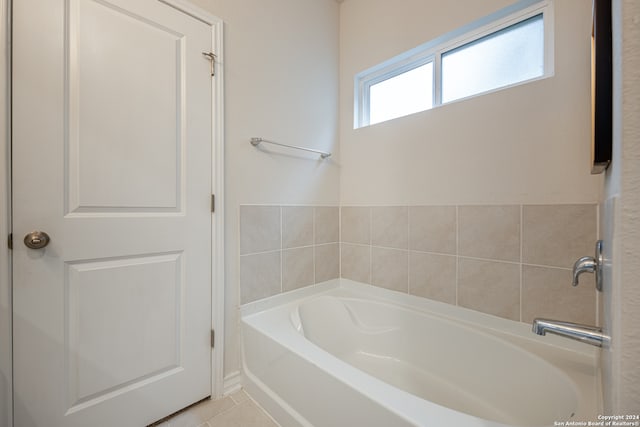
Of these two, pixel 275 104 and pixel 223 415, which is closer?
pixel 223 415

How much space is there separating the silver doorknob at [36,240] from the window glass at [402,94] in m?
1.98

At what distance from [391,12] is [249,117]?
3.99ft

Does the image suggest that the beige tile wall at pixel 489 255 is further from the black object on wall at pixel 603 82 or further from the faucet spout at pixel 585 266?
the black object on wall at pixel 603 82

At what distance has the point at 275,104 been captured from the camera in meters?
1.65

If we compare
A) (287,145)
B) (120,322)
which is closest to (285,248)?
(287,145)

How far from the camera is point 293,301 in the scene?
5.71 ft

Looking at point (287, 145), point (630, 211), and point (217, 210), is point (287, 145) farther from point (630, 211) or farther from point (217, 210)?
point (630, 211)

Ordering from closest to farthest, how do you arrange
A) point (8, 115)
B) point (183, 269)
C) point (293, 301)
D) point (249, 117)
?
point (8, 115) < point (183, 269) < point (249, 117) < point (293, 301)

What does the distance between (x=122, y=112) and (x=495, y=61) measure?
6.27 ft

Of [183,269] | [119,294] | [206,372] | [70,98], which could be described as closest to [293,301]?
[206,372]

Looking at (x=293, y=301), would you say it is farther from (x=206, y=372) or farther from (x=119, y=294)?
(x=119, y=294)

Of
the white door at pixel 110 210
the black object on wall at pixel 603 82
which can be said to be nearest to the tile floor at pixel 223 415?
the white door at pixel 110 210

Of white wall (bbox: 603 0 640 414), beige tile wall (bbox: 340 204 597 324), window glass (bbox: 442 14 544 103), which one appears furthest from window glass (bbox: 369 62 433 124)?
white wall (bbox: 603 0 640 414)

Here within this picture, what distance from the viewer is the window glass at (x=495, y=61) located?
132 centimetres
